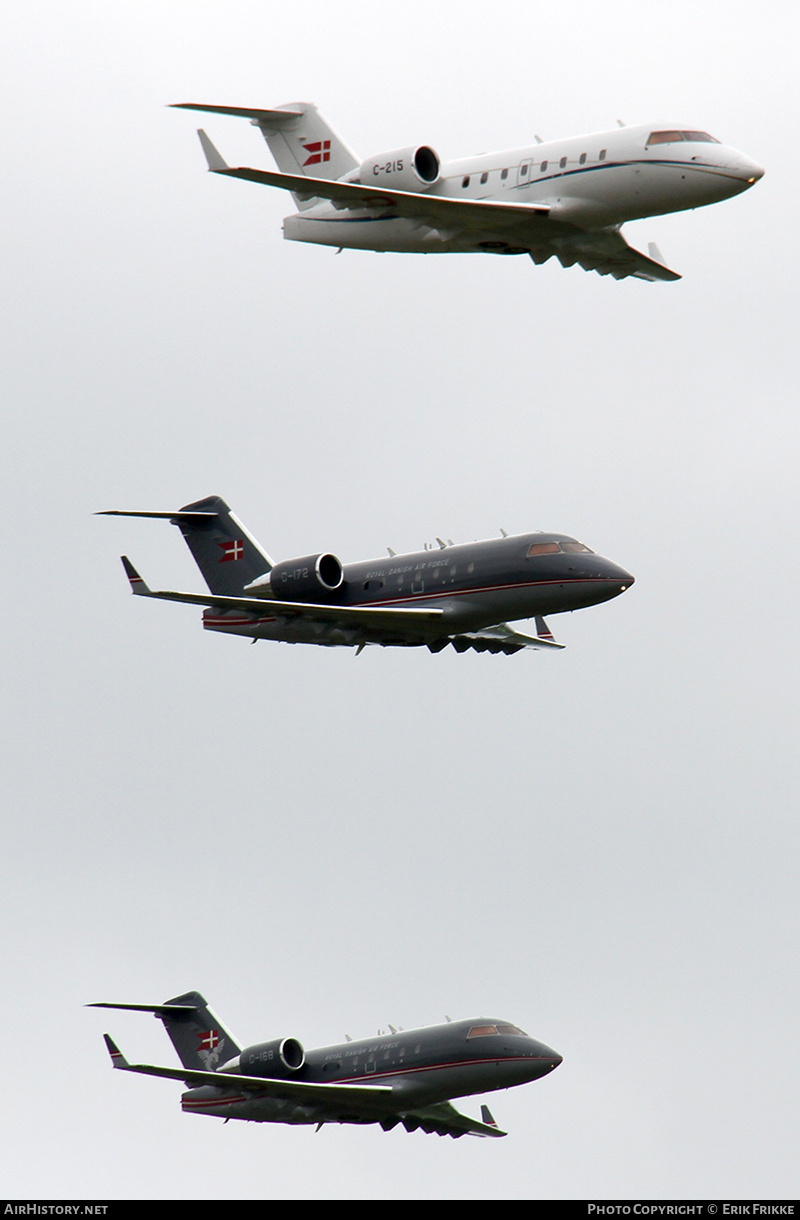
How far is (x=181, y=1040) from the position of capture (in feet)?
202

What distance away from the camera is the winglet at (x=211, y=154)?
44125 millimetres

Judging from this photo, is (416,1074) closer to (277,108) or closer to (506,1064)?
(506,1064)

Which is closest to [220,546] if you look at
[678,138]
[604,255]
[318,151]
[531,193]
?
[318,151]

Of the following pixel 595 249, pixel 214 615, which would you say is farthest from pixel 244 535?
pixel 595 249

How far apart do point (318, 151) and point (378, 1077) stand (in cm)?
2487

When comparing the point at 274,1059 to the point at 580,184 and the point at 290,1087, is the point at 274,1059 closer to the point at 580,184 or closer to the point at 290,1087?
the point at 290,1087

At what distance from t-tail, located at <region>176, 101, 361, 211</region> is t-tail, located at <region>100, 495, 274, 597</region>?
468 inches

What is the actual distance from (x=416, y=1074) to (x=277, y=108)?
26.0m

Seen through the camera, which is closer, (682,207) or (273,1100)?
(682,207)

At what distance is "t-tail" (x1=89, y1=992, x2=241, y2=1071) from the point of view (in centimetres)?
6128

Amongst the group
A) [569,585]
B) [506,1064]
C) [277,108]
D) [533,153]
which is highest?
[277,108]

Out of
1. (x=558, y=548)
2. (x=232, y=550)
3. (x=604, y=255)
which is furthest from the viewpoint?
(x=232, y=550)

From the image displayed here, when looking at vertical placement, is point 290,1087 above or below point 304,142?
below

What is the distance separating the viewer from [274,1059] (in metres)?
55.2
